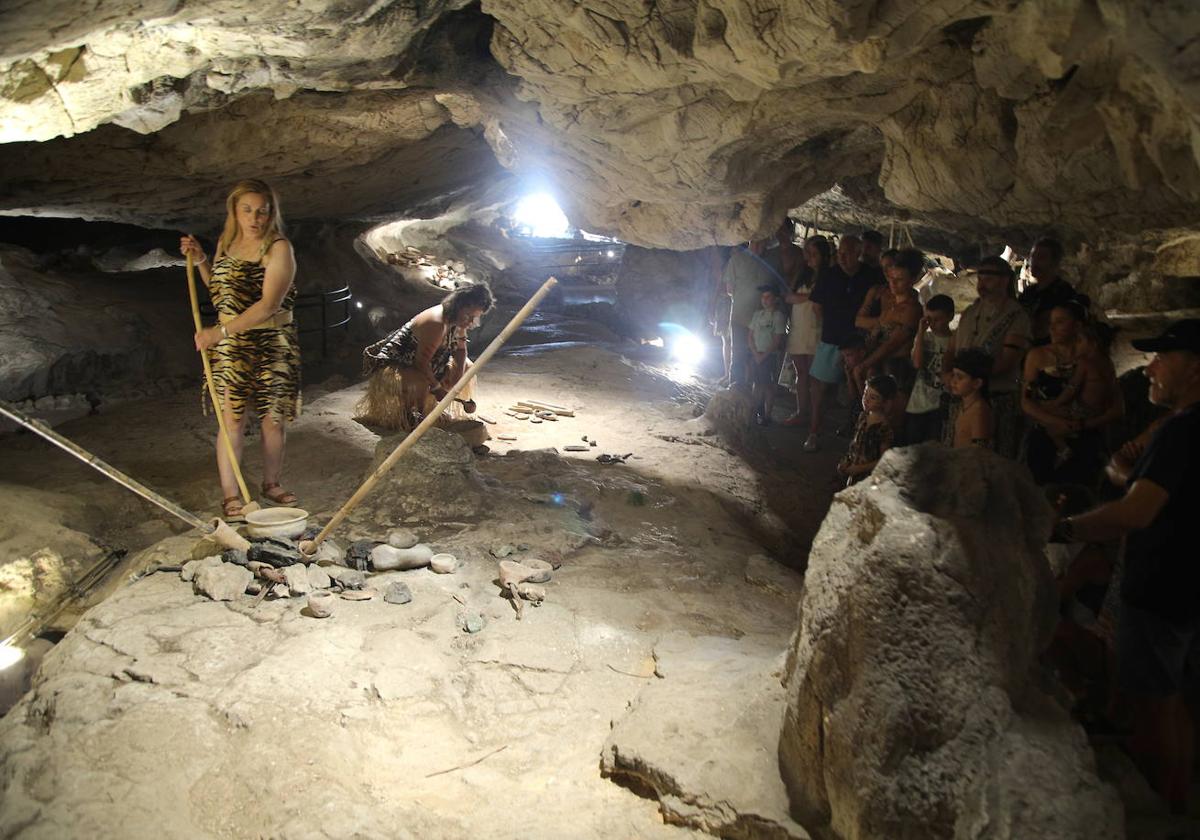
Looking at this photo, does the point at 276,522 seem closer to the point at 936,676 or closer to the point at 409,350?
the point at 409,350

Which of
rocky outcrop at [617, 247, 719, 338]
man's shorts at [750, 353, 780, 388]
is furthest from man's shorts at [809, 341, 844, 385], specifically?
rocky outcrop at [617, 247, 719, 338]

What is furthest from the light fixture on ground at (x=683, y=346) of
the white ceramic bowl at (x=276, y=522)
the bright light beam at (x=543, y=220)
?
the bright light beam at (x=543, y=220)

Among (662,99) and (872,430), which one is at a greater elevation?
(662,99)

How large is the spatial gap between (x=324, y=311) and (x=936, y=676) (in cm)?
951

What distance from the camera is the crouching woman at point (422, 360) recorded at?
240 inches

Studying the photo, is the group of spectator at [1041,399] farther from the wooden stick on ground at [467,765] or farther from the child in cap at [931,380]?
the wooden stick on ground at [467,765]

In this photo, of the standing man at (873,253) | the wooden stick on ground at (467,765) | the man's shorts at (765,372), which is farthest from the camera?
the man's shorts at (765,372)

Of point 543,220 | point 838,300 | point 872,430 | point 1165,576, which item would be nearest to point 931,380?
point 872,430

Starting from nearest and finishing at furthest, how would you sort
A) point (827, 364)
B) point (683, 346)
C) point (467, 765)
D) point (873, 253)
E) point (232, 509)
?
1. point (467, 765)
2. point (232, 509)
3. point (873, 253)
4. point (827, 364)
5. point (683, 346)

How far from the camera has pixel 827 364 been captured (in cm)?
743

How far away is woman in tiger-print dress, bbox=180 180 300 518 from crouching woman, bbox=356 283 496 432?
5.53 ft

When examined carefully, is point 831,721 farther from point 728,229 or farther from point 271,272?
point 728,229

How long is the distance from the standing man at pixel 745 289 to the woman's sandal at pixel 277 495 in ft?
17.9

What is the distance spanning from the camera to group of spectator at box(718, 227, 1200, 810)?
94.5 inches
